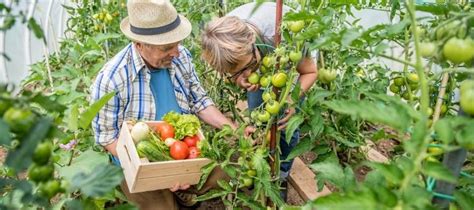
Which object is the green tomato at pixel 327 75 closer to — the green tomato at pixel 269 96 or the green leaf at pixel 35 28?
the green tomato at pixel 269 96

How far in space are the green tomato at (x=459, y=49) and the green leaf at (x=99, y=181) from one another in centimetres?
51

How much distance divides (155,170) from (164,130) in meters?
0.23

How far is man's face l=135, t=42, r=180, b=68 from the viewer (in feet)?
5.92

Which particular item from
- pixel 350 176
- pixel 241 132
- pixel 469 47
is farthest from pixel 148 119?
pixel 469 47

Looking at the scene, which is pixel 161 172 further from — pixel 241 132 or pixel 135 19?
pixel 135 19

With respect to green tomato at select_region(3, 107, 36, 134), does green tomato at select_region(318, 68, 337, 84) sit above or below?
below

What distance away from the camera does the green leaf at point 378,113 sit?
0.63 metres

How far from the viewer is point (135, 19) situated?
181 cm

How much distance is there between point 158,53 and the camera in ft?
5.96

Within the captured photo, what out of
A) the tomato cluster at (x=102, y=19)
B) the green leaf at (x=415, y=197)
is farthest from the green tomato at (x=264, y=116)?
the tomato cluster at (x=102, y=19)

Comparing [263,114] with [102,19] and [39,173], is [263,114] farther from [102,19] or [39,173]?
[102,19]

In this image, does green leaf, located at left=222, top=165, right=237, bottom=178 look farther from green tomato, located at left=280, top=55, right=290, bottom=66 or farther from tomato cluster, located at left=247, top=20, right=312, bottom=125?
green tomato, located at left=280, top=55, right=290, bottom=66

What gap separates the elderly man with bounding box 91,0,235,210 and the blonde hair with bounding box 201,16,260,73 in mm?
128

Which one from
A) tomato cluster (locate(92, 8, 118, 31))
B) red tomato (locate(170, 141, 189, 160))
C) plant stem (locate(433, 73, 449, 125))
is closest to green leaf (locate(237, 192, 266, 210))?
red tomato (locate(170, 141, 189, 160))
